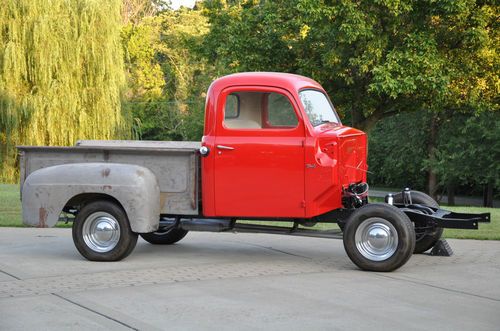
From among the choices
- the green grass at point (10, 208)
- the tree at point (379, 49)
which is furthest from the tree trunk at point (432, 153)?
the green grass at point (10, 208)

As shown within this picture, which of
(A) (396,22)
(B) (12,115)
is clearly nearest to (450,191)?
(A) (396,22)

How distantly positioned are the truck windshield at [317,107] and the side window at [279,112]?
187 mm

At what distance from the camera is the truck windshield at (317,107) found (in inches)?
365

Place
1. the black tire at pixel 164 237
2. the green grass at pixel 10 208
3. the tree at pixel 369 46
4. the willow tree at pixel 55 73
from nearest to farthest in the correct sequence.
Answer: the black tire at pixel 164 237 → the green grass at pixel 10 208 → the tree at pixel 369 46 → the willow tree at pixel 55 73

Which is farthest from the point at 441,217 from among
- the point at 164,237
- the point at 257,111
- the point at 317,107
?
the point at 164,237

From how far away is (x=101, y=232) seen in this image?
9.21 metres

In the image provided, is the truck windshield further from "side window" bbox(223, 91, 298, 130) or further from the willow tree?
the willow tree

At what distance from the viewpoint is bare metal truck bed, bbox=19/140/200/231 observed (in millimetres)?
9055

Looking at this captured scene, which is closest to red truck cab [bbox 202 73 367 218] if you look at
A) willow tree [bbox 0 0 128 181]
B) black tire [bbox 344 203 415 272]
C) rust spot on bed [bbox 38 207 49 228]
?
→ black tire [bbox 344 203 415 272]

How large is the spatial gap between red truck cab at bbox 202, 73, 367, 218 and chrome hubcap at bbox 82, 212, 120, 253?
1070 millimetres

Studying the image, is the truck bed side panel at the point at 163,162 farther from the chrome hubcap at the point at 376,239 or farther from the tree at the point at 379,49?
the tree at the point at 379,49

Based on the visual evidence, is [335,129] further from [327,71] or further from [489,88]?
[489,88]

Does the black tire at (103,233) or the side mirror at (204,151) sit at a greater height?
the side mirror at (204,151)

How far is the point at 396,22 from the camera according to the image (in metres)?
25.8
